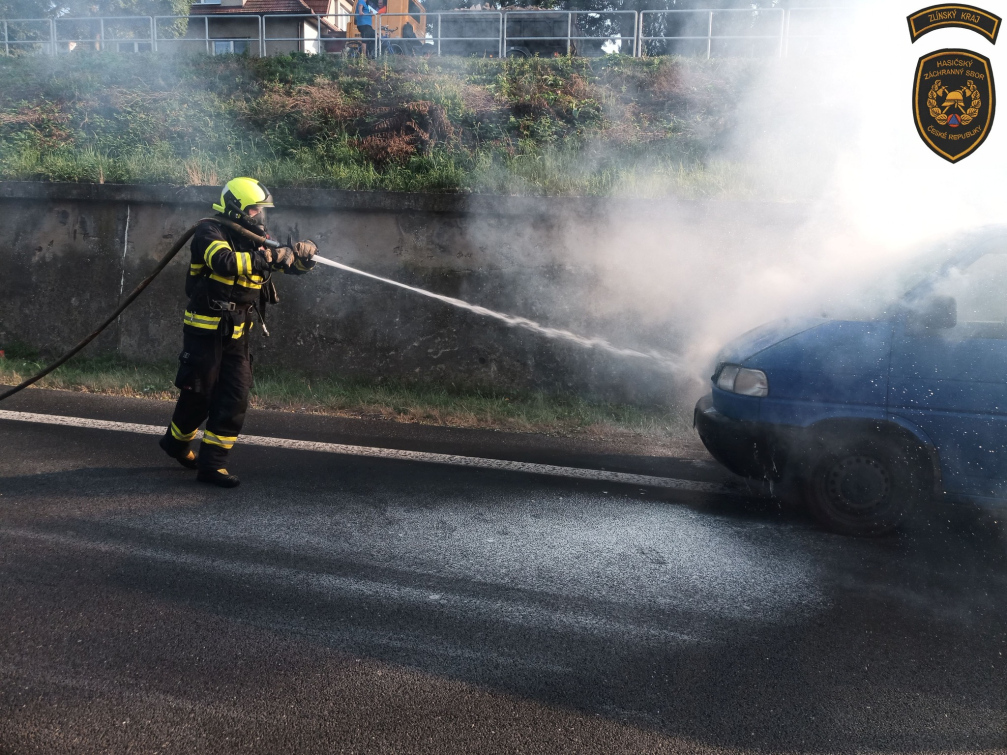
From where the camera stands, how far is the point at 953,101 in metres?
7.00

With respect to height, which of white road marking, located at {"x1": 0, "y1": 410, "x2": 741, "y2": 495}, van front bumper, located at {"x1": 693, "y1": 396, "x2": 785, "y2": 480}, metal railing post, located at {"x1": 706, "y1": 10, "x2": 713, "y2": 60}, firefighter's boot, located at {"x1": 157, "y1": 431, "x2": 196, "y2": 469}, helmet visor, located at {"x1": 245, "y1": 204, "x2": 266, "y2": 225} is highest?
metal railing post, located at {"x1": 706, "y1": 10, "x2": 713, "y2": 60}

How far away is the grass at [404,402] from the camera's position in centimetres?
721

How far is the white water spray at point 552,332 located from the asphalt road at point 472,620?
2718 mm

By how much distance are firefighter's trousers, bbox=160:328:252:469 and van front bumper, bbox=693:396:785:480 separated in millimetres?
2814

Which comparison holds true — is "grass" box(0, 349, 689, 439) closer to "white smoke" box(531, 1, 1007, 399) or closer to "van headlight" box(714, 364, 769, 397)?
"white smoke" box(531, 1, 1007, 399)

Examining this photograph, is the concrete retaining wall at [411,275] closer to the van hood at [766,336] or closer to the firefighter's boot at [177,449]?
the van hood at [766,336]

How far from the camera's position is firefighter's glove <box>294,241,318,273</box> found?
522cm

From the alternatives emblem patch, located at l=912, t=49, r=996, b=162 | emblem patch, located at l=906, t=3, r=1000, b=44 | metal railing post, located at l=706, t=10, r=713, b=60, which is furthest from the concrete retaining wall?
metal railing post, located at l=706, t=10, r=713, b=60

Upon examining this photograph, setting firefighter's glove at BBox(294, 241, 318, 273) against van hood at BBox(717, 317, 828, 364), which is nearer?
van hood at BBox(717, 317, 828, 364)

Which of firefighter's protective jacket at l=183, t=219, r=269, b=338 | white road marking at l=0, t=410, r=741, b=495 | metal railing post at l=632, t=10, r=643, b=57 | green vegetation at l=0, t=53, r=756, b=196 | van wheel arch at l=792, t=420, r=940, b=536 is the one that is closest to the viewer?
van wheel arch at l=792, t=420, r=940, b=536

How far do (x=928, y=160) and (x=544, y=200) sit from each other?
3.27 metres

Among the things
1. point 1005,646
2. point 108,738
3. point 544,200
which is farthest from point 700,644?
point 544,200

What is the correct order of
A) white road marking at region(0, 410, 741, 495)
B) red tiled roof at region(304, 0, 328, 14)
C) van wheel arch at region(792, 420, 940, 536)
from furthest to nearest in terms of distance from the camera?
red tiled roof at region(304, 0, 328, 14)
white road marking at region(0, 410, 741, 495)
van wheel arch at region(792, 420, 940, 536)

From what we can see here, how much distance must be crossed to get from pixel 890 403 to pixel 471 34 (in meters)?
15.0
